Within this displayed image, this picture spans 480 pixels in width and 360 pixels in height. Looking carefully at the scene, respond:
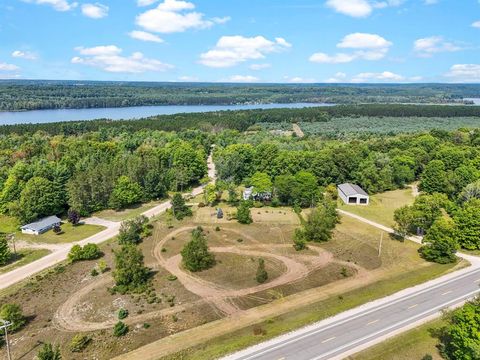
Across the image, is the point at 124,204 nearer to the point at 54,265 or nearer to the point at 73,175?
the point at 73,175

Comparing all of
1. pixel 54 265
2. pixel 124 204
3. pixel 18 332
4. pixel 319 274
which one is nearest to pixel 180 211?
pixel 124 204

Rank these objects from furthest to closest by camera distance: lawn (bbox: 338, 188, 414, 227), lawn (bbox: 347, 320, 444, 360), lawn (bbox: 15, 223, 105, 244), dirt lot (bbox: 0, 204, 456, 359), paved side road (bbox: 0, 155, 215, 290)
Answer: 1. lawn (bbox: 338, 188, 414, 227)
2. lawn (bbox: 15, 223, 105, 244)
3. paved side road (bbox: 0, 155, 215, 290)
4. dirt lot (bbox: 0, 204, 456, 359)
5. lawn (bbox: 347, 320, 444, 360)

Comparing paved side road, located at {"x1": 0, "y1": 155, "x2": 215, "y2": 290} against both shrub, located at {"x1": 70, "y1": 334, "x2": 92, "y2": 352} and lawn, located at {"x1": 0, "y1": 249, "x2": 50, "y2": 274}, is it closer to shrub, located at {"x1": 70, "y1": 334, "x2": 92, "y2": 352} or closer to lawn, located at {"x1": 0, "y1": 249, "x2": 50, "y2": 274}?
lawn, located at {"x1": 0, "y1": 249, "x2": 50, "y2": 274}

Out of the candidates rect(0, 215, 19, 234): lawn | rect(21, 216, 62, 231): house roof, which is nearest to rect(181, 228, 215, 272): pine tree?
rect(21, 216, 62, 231): house roof

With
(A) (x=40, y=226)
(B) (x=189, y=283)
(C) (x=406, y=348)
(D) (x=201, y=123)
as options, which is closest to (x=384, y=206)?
(C) (x=406, y=348)

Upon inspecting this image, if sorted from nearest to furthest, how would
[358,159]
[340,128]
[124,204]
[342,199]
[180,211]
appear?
1. [180,211]
2. [124,204]
3. [342,199]
4. [358,159]
5. [340,128]
